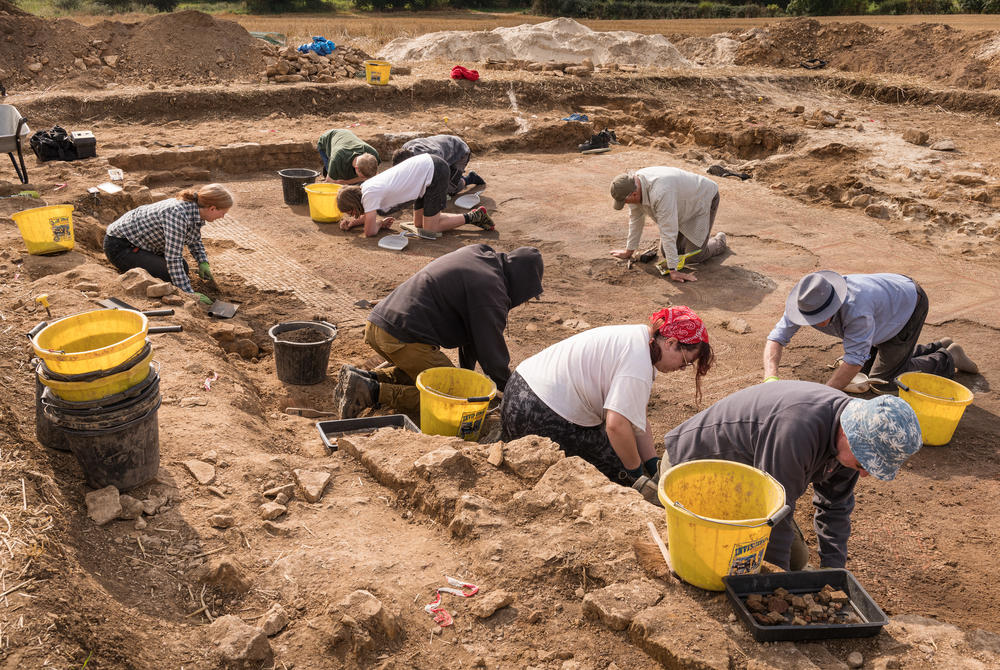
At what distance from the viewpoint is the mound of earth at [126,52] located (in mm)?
13625

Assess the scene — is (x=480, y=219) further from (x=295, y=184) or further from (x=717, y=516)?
(x=717, y=516)

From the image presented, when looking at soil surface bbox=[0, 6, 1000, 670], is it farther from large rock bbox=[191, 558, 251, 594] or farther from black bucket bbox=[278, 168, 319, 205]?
black bucket bbox=[278, 168, 319, 205]

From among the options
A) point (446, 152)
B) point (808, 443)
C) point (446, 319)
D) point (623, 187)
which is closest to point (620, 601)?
point (808, 443)

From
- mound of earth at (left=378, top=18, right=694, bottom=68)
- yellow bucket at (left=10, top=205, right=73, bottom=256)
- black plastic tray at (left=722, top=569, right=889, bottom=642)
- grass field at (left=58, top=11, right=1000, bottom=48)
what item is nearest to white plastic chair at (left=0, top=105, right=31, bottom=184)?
yellow bucket at (left=10, top=205, right=73, bottom=256)

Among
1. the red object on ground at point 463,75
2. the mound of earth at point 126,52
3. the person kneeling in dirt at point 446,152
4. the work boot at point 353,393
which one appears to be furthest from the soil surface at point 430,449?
the red object on ground at point 463,75

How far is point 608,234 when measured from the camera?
8883mm

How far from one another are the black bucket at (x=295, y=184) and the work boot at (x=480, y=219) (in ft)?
7.42

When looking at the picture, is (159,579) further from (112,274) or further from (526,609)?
(112,274)

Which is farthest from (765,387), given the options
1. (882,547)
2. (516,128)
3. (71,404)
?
(516,128)

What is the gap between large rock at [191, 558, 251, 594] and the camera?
2.80m

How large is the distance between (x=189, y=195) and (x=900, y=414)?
536 centimetres

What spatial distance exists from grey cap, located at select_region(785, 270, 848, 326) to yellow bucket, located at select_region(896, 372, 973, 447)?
2.57 ft

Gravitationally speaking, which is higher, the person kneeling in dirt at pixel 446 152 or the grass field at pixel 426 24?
the grass field at pixel 426 24

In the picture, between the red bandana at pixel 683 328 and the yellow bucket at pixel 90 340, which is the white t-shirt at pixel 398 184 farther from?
the red bandana at pixel 683 328
